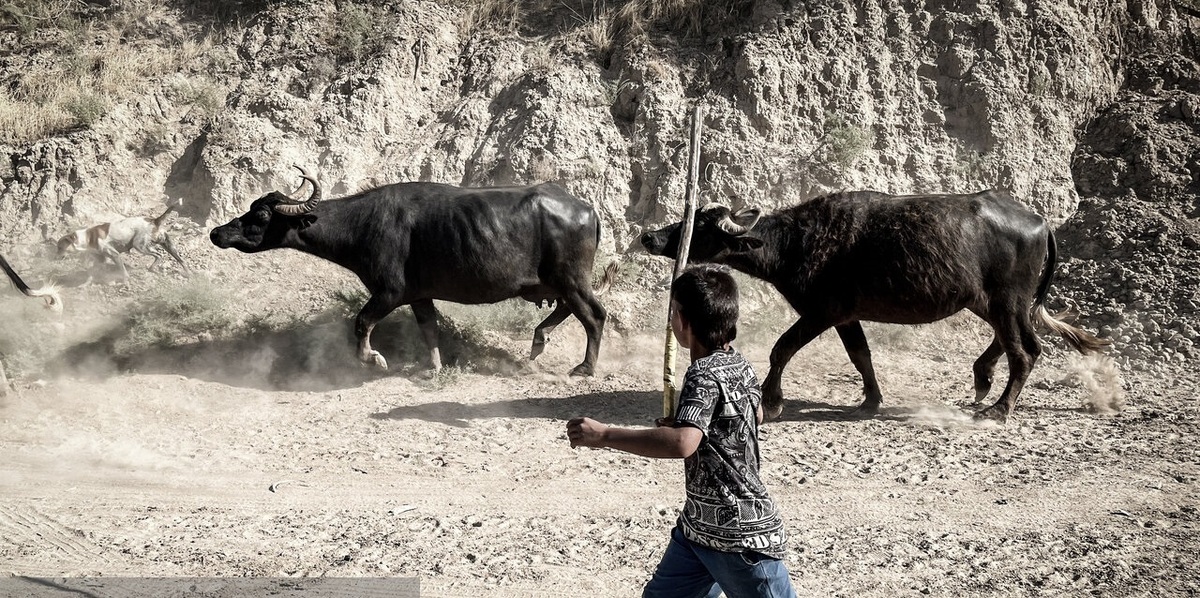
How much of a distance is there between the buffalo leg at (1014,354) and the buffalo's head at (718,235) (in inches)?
91.8

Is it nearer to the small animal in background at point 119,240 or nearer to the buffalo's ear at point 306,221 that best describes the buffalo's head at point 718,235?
the buffalo's ear at point 306,221

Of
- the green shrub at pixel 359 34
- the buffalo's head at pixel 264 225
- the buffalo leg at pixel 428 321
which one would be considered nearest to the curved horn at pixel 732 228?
the buffalo leg at pixel 428 321

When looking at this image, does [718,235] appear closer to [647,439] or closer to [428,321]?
[428,321]

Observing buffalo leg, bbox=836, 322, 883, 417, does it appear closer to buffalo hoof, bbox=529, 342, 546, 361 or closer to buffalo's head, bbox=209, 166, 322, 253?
buffalo hoof, bbox=529, 342, 546, 361

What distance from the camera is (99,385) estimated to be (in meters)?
9.73

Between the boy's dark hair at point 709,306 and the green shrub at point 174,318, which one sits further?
the green shrub at point 174,318

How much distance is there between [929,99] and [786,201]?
2.74 meters

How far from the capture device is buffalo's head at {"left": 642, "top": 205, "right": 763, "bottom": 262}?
9156 mm

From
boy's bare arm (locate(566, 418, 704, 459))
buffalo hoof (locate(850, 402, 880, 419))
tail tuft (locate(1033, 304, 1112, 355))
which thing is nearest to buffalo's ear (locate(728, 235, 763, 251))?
buffalo hoof (locate(850, 402, 880, 419))

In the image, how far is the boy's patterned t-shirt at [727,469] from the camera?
343cm

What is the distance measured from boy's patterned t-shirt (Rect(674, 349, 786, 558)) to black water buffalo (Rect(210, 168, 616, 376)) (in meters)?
6.52

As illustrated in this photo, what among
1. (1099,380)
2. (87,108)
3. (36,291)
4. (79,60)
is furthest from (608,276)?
(79,60)

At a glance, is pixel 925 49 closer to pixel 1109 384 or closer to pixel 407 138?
pixel 1109 384

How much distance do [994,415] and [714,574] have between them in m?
5.97
